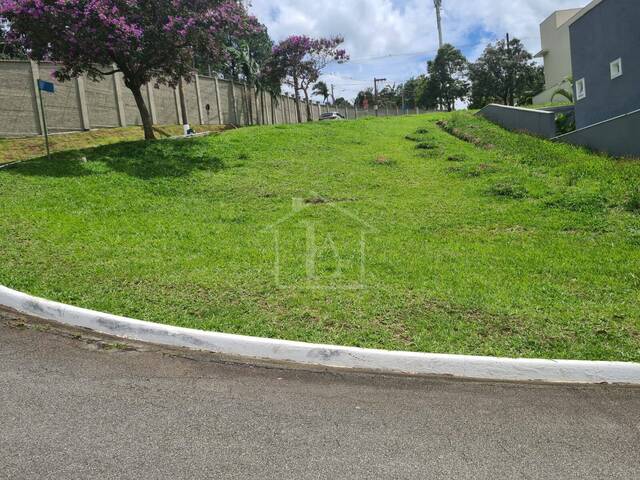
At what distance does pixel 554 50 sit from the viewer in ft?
128

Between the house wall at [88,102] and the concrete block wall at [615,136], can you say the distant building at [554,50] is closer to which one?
the house wall at [88,102]

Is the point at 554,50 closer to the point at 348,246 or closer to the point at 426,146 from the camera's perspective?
the point at 426,146

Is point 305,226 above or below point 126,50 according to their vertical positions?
below

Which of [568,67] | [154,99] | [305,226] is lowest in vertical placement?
[305,226]

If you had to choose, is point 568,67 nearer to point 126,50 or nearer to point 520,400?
point 126,50

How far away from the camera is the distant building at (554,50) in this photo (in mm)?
36531

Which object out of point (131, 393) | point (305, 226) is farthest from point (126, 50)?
point (131, 393)

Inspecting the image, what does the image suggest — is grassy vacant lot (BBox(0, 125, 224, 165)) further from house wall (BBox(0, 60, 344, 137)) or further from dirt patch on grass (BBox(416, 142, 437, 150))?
dirt patch on grass (BBox(416, 142, 437, 150))

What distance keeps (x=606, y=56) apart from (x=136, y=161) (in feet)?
40.9

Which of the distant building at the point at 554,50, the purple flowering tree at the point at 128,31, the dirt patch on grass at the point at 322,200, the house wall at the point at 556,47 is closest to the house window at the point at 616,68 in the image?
the dirt patch on grass at the point at 322,200

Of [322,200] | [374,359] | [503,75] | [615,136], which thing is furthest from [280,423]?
[503,75]

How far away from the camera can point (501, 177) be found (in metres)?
10.7

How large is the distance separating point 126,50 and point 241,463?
12243mm

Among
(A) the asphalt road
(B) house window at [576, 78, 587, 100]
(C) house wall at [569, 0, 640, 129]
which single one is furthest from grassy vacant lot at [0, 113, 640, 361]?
(B) house window at [576, 78, 587, 100]
